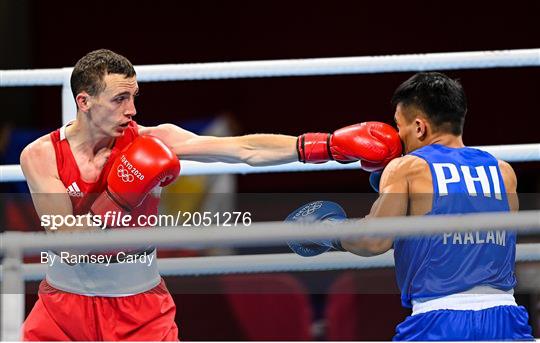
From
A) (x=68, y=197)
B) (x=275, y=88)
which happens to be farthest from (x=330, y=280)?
(x=275, y=88)

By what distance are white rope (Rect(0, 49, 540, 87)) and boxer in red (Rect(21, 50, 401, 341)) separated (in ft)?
1.44

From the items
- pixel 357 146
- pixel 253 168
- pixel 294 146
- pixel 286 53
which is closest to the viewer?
pixel 357 146

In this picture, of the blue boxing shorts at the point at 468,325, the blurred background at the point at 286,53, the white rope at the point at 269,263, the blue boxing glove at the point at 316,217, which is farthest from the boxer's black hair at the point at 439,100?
the blurred background at the point at 286,53

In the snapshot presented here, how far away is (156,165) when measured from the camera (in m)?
2.42

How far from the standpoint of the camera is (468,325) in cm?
232

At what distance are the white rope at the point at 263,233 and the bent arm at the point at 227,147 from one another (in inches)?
37.0

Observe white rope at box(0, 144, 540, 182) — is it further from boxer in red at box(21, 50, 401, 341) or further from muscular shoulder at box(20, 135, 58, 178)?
muscular shoulder at box(20, 135, 58, 178)

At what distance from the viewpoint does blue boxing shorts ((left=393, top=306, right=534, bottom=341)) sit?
2.32 meters

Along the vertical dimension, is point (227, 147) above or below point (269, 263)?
above

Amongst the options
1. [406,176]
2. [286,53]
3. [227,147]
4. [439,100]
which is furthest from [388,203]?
[286,53]

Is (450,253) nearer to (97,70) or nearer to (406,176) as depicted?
(406,176)

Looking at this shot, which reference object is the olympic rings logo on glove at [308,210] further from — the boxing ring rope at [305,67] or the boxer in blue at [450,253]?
the boxing ring rope at [305,67]

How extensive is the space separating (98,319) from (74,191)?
0.30 metres

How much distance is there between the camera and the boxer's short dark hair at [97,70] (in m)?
2.48
